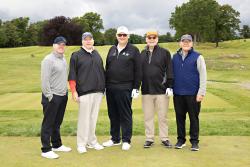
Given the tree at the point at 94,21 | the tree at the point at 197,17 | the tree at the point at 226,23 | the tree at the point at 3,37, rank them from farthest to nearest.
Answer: the tree at the point at 94,21 → the tree at the point at 3,37 → the tree at the point at 226,23 → the tree at the point at 197,17

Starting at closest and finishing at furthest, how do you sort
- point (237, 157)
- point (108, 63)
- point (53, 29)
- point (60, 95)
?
point (237, 157) → point (60, 95) → point (108, 63) → point (53, 29)

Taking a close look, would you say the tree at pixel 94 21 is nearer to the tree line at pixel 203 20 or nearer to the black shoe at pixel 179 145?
the tree line at pixel 203 20

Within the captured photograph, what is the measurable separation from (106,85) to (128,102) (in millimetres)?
495

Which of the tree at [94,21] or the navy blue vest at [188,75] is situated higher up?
the tree at [94,21]

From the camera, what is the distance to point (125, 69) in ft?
22.1

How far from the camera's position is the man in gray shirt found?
6160 millimetres

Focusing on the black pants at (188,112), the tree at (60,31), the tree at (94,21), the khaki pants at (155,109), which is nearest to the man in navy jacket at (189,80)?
the black pants at (188,112)

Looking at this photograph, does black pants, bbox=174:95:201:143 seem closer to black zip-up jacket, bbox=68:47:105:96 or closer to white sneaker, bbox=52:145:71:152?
black zip-up jacket, bbox=68:47:105:96

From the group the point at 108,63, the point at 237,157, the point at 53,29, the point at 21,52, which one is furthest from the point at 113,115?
the point at 53,29

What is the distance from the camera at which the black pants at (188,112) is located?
675cm

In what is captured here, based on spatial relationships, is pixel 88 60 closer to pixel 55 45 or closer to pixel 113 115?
pixel 55 45

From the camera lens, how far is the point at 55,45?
635cm

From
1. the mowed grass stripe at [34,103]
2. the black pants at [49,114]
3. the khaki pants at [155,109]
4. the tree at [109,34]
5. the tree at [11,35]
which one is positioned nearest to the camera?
the black pants at [49,114]

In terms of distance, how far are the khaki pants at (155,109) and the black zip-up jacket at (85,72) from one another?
39.1 inches
